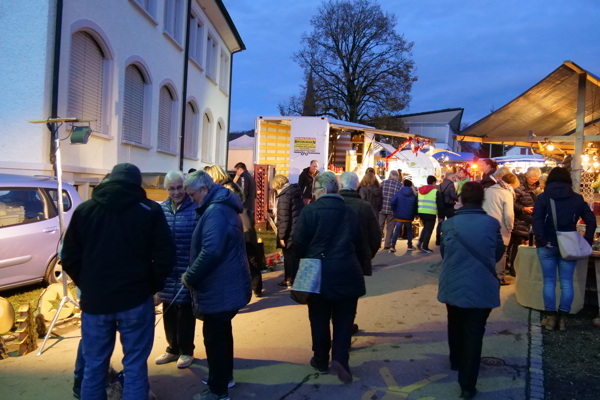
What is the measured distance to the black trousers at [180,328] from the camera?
450 cm

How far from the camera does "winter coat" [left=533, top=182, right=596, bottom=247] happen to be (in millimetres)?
5500

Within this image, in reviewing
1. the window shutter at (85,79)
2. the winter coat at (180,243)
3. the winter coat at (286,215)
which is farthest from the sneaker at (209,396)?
the window shutter at (85,79)

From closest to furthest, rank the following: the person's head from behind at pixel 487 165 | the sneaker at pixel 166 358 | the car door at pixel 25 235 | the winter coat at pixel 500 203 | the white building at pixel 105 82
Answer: the sneaker at pixel 166 358 < the car door at pixel 25 235 < the winter coat at pixel 500 203 < the person's head from behind at pixel 487 165 < the white building at pixel 105 82

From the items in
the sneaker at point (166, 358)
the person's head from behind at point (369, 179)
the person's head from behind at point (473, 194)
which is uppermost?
the person's head from behind at point (369, 179)

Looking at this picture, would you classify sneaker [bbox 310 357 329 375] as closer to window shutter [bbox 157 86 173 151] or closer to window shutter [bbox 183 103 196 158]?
window shutter [bbox 157 86 173 151]

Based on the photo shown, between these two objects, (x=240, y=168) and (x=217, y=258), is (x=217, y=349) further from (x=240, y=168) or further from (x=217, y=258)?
(x=240, y=168)

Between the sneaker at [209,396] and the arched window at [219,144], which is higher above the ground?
the arched window at [219,144]

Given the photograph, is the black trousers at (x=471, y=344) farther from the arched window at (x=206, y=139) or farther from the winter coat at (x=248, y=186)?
the arched window at (x=206, y=139)

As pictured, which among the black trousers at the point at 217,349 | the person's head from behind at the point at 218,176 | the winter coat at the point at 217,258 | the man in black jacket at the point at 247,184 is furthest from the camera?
the man in black jacket at the point at 247,184

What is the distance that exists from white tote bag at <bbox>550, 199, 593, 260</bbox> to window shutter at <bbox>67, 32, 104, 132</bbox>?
27.2 ft

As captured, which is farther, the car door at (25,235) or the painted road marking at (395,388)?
the car door at (25,235)

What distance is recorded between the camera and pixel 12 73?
8.73 metres

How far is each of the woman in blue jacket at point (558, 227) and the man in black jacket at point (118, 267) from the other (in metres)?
4.33

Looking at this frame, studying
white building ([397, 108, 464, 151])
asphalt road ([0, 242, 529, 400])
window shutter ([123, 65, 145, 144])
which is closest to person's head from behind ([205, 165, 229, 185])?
asphalt road ([0, 242, 529, 400])
